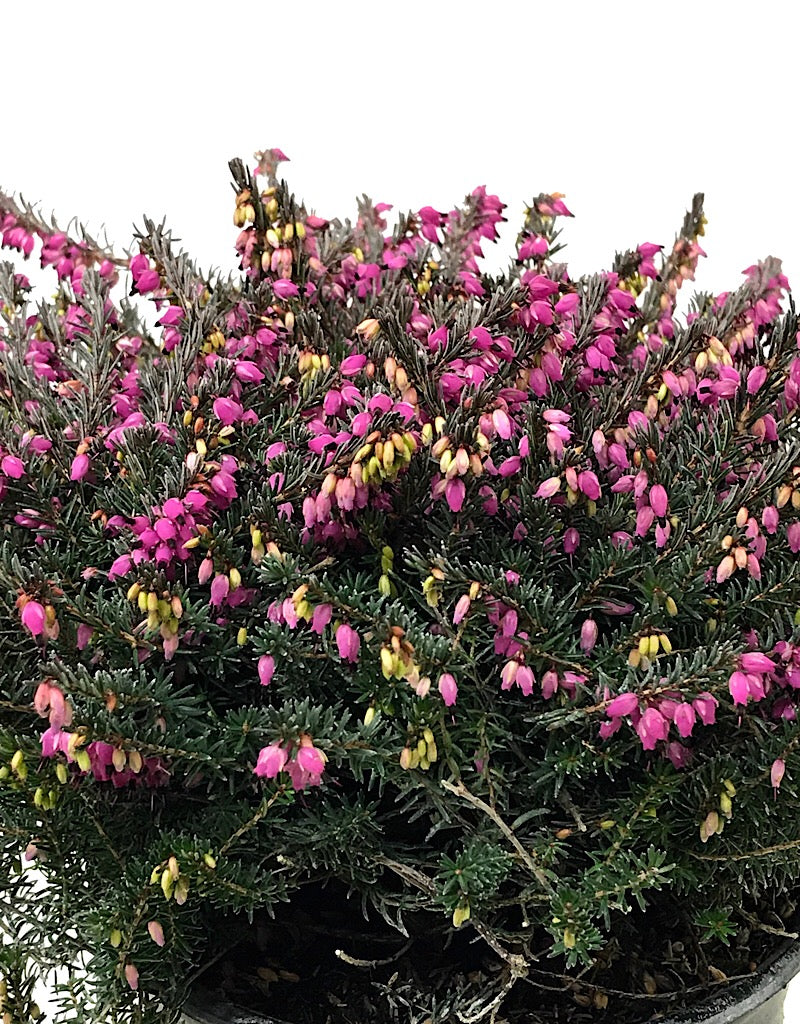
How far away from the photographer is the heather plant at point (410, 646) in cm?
145

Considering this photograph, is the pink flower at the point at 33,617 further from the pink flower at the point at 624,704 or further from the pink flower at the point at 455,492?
the pink flower at the point at 624,704

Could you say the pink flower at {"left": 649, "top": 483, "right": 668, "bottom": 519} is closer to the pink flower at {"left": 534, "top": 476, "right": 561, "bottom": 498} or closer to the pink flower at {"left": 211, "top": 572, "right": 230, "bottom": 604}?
the pink flower at {"left": 534, "top": 476, "right": 561, "bottom": 498}

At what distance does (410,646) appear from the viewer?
134cm

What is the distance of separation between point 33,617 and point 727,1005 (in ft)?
3.34

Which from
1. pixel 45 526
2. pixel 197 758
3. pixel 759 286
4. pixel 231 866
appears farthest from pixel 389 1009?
pixel 759 286

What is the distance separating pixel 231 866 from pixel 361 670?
0.91ft

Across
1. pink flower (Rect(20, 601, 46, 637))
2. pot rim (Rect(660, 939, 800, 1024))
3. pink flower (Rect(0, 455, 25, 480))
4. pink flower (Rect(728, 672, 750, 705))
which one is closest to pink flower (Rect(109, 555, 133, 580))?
pink flower (Rect(20, 601, 46, 637))

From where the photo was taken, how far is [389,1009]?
5.63 ft

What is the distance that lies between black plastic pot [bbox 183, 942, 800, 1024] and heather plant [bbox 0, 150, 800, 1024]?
0.04 m

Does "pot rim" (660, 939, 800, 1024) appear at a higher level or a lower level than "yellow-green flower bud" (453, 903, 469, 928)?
lower

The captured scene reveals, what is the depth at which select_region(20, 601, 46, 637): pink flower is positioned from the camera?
54.7 inches

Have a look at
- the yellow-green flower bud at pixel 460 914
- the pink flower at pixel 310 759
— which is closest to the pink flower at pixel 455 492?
the pink flower at pixel 310 759

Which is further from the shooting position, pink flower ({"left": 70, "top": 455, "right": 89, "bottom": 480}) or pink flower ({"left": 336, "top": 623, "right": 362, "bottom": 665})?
pink flower ({"left": 70, "top": 455, "right": 89, "bottom": 480})

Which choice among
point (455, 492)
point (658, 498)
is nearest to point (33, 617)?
point (455, 492)
